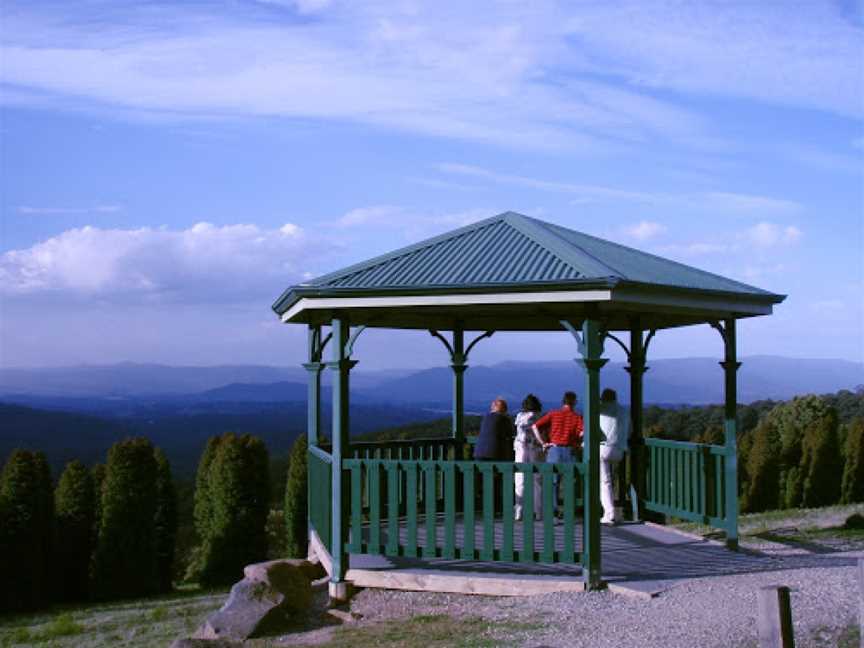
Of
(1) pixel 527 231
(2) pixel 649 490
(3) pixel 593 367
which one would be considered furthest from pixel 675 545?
(1) pixel 527 231

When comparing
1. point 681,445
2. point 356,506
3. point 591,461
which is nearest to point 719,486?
point 681,445

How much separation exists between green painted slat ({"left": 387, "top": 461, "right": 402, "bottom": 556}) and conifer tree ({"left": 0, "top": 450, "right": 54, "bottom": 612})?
11947mm

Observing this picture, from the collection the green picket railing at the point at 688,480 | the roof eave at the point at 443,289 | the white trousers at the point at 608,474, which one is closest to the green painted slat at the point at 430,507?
the roof eave at the point at 443,289

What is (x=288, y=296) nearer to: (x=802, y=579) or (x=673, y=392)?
(x=802, y=579)

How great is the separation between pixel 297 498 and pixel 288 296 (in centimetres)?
1116

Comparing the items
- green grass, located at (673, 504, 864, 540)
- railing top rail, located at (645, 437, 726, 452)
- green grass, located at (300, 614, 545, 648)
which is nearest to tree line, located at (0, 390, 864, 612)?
green grass, located at (673, 504, 864, 540)

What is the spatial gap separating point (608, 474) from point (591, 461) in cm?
321

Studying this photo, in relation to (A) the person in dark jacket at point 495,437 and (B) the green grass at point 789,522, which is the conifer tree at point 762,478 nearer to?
(B) the green grass at point 789,522

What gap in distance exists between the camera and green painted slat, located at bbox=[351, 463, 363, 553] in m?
10.7

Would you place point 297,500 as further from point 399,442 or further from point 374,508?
point 374,508

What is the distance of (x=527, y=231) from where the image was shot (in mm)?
11859

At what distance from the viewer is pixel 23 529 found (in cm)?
2002

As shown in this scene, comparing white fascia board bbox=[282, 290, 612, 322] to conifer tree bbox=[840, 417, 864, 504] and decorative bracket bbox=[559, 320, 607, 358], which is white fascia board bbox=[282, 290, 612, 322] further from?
conifer tree bbox=[840, 417, 864, 504]

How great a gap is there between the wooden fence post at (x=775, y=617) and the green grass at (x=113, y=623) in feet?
25.8
